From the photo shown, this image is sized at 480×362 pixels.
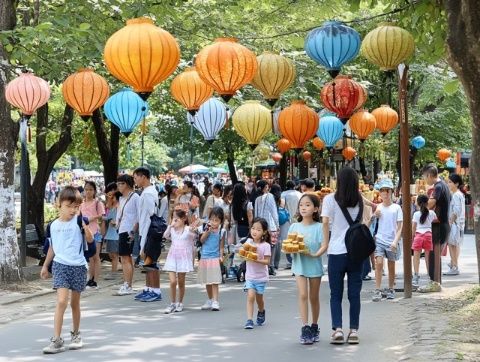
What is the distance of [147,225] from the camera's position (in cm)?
1205

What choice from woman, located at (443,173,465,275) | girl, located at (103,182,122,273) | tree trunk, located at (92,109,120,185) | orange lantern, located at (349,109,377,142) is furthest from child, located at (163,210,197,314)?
tree trunk, located at (92,109,120,185)

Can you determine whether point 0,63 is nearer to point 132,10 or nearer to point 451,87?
point 132,10

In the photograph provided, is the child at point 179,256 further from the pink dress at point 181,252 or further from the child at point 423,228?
the child at point 423,228

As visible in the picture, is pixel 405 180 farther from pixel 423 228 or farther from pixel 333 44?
pixel 333 44

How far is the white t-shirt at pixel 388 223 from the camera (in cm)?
1173

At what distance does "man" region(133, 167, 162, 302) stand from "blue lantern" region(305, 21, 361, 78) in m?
3.23

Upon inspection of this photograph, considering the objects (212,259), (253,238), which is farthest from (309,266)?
(212,259)

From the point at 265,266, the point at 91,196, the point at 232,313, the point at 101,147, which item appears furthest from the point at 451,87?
the point at 101,147

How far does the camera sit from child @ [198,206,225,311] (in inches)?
432

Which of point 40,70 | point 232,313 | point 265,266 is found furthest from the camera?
point 40,70

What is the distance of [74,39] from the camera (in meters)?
12.8

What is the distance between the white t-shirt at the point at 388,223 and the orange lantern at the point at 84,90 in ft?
14.7

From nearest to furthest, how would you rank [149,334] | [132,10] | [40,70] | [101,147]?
[149,334] < [132,10] < [40,70] < [101,147]

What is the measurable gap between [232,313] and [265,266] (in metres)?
1.27
